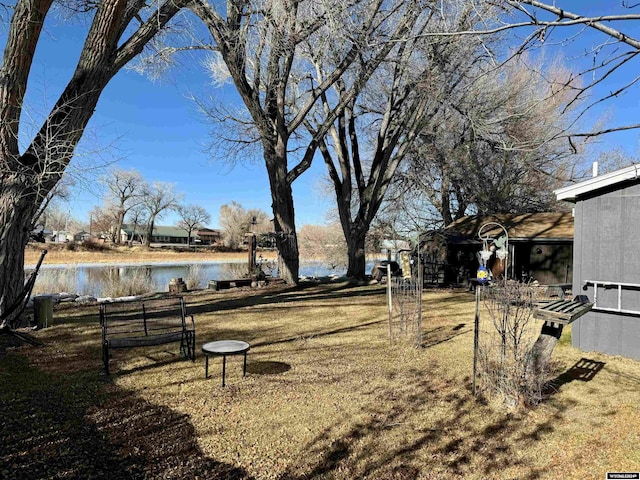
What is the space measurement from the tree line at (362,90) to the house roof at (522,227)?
5.54ft

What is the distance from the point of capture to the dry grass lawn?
285 cm

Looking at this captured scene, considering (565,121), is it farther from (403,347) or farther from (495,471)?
(495,471)

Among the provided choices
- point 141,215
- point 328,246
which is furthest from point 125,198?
point 328,246

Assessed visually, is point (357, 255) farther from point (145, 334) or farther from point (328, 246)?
point (328, 246)

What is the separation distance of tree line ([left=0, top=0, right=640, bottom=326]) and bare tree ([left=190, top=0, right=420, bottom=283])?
0.04 m

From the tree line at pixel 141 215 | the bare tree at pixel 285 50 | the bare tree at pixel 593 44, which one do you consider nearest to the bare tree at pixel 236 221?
the tree line at pixel 141 215

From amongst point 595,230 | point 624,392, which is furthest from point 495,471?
point 595,230

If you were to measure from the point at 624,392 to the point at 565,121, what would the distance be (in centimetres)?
1467

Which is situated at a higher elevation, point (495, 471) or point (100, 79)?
point (100, 79)

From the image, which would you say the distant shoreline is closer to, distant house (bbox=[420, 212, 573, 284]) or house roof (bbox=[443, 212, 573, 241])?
distant house (bbox=[420, 212, 573, 284])

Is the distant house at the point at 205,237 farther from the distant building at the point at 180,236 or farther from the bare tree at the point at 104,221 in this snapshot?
the bare tree at the point at 104,221

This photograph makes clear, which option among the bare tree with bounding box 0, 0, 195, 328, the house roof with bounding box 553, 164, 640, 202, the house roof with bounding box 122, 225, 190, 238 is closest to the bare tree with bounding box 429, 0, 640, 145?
the house roof with bounding box 553, 164, 640, 202

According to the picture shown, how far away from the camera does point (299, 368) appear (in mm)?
5027

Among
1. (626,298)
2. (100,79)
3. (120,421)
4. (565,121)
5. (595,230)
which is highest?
(565,121)
